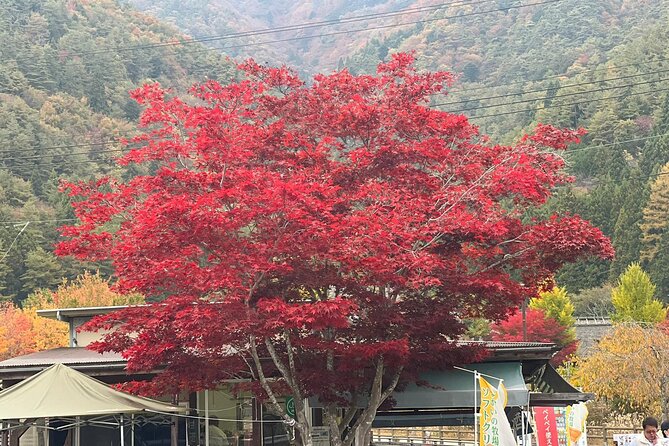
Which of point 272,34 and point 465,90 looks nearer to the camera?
point 465,90

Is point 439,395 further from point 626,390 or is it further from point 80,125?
point 80,125

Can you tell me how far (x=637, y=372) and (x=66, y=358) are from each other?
19.2 meters

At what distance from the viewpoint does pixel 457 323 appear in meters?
14.7

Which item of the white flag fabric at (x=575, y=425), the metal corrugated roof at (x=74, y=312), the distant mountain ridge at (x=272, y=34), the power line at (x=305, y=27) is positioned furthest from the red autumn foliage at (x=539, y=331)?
the distant mountain ridge at (x=272, y=34)

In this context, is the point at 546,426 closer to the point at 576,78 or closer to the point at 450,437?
the point at 450,437

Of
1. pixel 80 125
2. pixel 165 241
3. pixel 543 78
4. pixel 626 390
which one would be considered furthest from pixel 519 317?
pixel 543 78

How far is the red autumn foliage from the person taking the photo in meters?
47.9

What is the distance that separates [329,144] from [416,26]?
433 feet

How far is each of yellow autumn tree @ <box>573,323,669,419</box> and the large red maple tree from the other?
1609 centimetres

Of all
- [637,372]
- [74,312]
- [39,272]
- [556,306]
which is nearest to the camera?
[74,312]

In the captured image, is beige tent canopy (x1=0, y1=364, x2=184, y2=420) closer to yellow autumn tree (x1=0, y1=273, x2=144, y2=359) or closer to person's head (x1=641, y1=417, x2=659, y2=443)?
person's head (x1=641, y1=417, x2=659, y2=443)

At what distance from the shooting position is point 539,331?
163ft

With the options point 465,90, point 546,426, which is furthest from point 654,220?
point 546,426

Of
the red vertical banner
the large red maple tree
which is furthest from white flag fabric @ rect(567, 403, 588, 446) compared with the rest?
the large red maple tree
